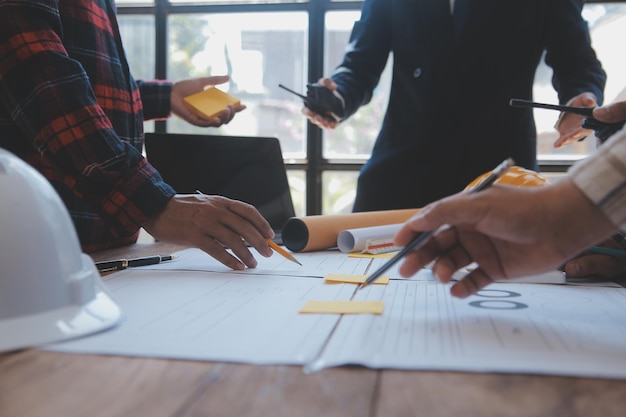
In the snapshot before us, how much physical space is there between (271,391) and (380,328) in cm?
19

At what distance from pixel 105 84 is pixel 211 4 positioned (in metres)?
1.95

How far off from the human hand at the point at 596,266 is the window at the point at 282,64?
199 centimetres

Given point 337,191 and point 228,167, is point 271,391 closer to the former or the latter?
point 228,167

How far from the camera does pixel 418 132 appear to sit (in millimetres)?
1586

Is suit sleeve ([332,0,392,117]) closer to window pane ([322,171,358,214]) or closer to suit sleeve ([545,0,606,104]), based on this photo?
suit sleeve ([545,0,606,104])

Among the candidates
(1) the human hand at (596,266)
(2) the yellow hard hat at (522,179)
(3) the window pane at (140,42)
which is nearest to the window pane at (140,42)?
(3) the window pane at (140,42)

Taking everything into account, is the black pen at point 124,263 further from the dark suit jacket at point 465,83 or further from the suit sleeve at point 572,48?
the suit sleeve at point 572,48

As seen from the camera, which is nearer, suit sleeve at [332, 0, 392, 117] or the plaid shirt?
the plaid shirt

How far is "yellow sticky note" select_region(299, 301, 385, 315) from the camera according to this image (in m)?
0.61

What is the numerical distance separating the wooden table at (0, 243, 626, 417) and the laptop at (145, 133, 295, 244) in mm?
889

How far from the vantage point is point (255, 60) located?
290 centimetres

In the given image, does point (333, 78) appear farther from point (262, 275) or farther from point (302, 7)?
point (302, 7)

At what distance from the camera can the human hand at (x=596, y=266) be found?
0.87m

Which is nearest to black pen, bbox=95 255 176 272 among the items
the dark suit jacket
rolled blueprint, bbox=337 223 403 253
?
rolled blueprint, bbox=337 223 403 253
